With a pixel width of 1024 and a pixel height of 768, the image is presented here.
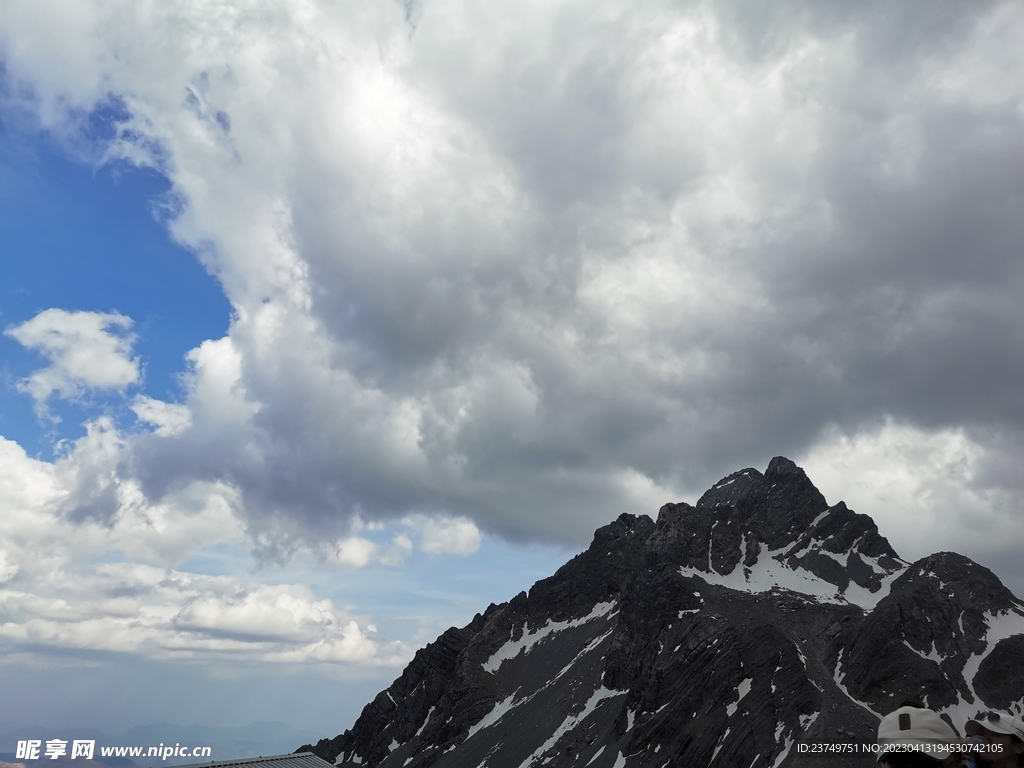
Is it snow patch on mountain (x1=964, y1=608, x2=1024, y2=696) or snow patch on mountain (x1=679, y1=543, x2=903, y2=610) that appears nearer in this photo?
snow patch on mountain (x1=964, y1=608, x2=1024, y2=696)

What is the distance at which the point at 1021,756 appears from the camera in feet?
38.4

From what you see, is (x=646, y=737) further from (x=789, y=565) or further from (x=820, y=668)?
(x=789, y=565)

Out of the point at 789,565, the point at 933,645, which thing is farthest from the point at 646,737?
the point at 789,565

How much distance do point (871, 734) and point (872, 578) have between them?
8310 centimetres

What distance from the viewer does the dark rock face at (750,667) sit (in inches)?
4712

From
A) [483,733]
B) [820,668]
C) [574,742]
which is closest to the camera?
[820,668]

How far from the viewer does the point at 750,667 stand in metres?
133

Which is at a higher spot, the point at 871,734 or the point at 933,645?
the point at 933,645

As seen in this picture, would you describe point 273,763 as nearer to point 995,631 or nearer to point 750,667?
point 750,667

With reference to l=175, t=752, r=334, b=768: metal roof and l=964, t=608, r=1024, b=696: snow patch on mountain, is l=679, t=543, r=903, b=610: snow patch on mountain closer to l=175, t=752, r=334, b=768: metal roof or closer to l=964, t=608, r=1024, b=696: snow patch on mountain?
l=964, t=608, r=1024, b=696: snow patch on mountain

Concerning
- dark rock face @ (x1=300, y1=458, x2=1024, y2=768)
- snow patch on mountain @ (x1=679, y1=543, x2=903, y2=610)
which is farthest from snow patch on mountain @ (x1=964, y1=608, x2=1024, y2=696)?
snow patch on mountain @ (x1=679, y1=543, x2=903, y2=610)

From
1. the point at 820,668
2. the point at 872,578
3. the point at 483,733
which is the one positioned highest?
the point at 872,578

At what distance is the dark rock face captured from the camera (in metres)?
120

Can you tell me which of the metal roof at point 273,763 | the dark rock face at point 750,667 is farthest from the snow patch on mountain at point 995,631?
the metal roof at point 273,763
